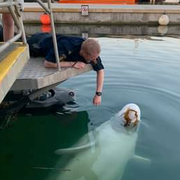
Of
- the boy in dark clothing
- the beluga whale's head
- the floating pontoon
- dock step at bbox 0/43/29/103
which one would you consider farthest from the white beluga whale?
dock step at bbox 0/43/29/103

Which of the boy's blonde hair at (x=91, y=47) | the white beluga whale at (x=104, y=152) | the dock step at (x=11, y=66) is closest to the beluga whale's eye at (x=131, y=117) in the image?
the white beluga whale at (x=104, y=152)

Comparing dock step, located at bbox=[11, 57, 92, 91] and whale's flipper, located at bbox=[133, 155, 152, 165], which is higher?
dock step, located at bbox=[11, 57, 92, 91]

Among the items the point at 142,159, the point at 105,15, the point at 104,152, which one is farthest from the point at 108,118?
the point at 105,15

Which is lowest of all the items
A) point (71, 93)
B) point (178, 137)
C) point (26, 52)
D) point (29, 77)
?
point (178, 137)

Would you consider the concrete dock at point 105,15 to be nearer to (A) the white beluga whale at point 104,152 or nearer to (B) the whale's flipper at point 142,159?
(A) the white beluga whale at point 104,152

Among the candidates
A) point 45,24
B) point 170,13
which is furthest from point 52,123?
point 170,13

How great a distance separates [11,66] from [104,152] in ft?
7.68

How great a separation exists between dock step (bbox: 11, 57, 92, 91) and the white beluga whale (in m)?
1.11

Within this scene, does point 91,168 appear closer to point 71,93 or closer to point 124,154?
point 124,154

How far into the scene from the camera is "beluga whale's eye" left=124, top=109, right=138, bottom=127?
17.8ft

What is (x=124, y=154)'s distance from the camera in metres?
4.68

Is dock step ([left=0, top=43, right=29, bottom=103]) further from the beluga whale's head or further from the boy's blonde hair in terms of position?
the beluga whale's head

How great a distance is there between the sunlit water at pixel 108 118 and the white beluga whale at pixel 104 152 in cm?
9

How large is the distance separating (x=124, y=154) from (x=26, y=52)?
7.07 ft
